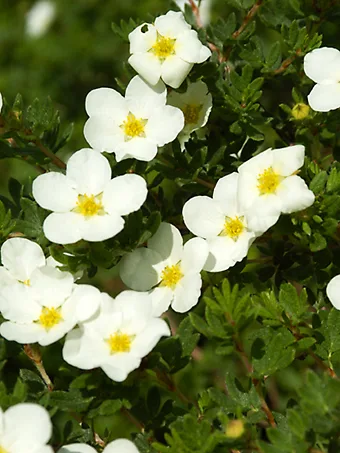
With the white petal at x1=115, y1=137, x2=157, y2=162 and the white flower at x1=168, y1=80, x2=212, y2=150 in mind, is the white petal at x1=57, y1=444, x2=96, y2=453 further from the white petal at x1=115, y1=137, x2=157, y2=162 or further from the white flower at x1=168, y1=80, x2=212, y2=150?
the white flower at x1=168, y1=80, x2=212, y2=150

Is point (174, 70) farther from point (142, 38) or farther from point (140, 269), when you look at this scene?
point (140, 269)

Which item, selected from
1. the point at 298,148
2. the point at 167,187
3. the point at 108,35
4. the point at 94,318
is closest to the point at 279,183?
the point at 298,148

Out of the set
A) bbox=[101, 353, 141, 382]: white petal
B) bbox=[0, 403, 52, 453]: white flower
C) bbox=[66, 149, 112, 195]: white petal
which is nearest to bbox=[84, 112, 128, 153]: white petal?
bbox=[66, 149, 112, 195]: white petal

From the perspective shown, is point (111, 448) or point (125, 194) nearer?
point (111, 448)

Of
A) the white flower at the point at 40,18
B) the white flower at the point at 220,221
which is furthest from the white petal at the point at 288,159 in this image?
the white flower at the point at 40,18

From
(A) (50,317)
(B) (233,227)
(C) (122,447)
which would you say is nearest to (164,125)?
(B) (233,227)

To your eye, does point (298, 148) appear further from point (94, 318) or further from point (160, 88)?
point (94, 318)

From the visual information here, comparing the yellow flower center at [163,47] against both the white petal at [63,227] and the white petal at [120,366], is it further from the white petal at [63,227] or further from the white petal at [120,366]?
the white petal at [120,366]
